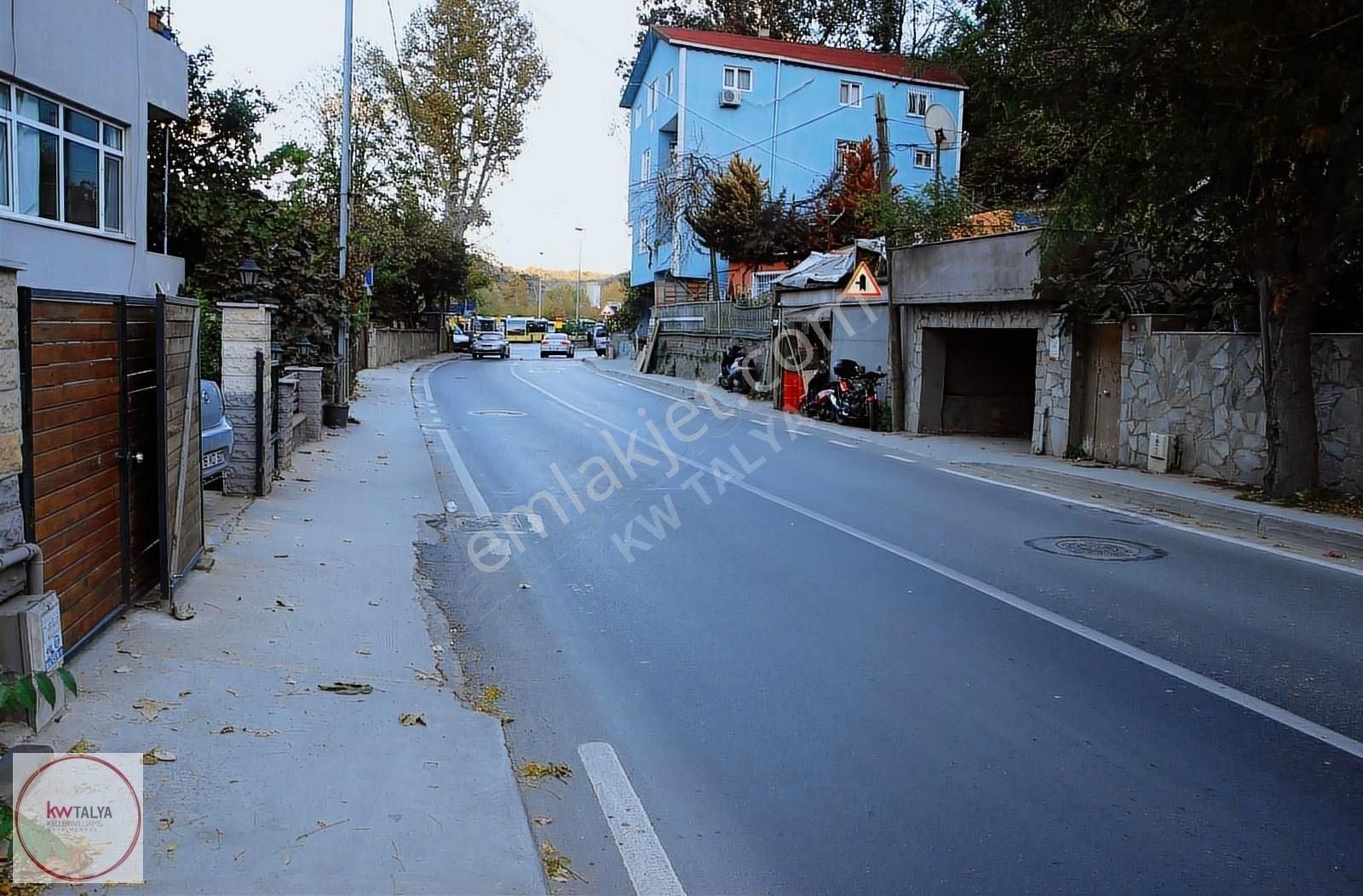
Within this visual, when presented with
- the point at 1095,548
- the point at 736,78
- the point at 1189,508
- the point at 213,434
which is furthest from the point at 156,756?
the point at 736,78

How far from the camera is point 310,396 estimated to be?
57.2 ft

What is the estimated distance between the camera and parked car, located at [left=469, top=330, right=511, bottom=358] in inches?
2319

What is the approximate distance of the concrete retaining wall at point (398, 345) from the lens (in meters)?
42.6

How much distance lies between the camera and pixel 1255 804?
4.83 meters

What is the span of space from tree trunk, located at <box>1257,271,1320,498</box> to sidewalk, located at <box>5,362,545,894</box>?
31.7 feet

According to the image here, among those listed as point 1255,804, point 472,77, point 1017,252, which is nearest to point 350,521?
point 1255,804

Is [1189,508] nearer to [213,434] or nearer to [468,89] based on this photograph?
[213,434]

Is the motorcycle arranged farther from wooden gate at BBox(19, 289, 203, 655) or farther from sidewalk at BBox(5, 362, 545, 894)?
wooden gate at BBox(19, 289, 203, 655)

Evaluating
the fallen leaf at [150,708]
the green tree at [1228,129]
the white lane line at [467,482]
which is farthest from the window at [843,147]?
the fallen leaf at [150,708]

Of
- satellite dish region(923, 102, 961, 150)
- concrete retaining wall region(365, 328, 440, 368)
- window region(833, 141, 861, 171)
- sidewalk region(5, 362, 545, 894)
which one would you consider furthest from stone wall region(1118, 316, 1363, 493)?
concrete retaining wall region(365, 328, 440, 368)

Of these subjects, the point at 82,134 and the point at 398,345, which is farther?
the point at 398,345

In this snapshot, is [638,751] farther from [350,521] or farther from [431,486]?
[431,486]

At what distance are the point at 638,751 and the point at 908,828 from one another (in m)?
1.38

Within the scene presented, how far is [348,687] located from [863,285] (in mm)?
18441
